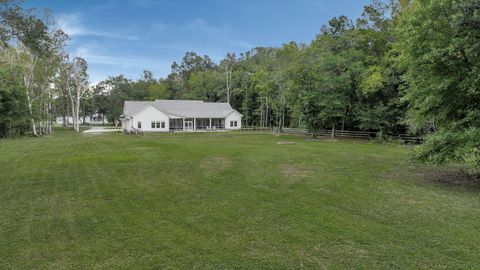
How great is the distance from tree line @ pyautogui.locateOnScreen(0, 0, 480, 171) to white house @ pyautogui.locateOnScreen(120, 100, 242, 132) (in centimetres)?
486

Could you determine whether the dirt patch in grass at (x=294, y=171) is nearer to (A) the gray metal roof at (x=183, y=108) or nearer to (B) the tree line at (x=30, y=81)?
(B) the tree line at (x=30, y=81)

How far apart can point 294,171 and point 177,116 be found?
35.0 metres

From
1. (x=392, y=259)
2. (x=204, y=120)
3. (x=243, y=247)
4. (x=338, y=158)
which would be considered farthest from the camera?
(x=204, y=120)

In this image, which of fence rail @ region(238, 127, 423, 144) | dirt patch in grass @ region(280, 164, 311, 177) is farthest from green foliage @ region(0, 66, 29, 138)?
fence rail @ region(238, 127, 423, 144)

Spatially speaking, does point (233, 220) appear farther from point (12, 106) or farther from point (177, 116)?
point (177, 116)

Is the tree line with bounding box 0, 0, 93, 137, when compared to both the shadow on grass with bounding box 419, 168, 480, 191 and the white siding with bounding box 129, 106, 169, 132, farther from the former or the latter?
the shadow on grass with bounding box 419, 168, 480, 191

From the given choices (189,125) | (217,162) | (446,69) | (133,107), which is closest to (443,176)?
(446,69)

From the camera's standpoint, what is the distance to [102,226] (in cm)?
603

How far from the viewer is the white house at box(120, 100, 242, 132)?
43.2m

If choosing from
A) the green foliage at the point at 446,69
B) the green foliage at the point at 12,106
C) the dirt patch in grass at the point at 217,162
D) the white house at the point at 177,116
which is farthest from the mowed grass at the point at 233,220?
the white house at the point at 177,116

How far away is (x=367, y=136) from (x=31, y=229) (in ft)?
97.6

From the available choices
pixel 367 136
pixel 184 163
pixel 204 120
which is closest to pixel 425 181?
pixel 184 163

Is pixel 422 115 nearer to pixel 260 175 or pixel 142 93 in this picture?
pixel 260 175

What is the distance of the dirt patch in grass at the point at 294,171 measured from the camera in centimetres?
1138
